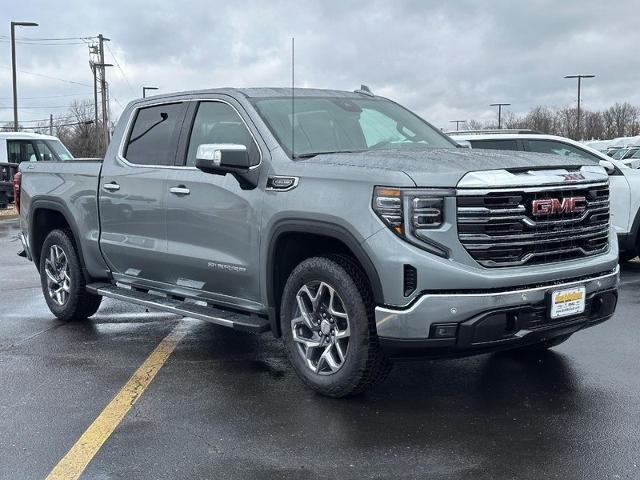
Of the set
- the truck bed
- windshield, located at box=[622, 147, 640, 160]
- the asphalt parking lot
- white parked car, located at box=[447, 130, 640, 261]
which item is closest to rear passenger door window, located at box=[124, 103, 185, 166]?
the truck bed

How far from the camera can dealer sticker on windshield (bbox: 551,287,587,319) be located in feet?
13.9

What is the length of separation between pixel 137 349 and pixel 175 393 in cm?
131

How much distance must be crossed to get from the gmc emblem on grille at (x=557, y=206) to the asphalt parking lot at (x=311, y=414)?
1169 millimetres

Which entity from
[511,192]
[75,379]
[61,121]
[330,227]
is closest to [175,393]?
[75,379]

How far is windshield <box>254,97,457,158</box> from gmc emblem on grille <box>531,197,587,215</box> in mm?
1387

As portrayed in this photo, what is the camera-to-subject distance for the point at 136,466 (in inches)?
147

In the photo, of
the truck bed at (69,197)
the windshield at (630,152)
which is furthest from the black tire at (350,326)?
the windshield at (630,152)

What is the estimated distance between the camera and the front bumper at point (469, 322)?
4.00m

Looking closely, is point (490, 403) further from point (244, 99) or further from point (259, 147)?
point (244, 99)

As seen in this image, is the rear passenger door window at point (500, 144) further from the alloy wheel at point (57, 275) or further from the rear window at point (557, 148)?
the alloy wheel at point (57, 275)

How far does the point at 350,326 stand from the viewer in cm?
440

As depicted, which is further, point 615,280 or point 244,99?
point 244,99

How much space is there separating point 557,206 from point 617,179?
5335 millimetres

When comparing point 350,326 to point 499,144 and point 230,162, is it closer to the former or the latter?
point 230,162
